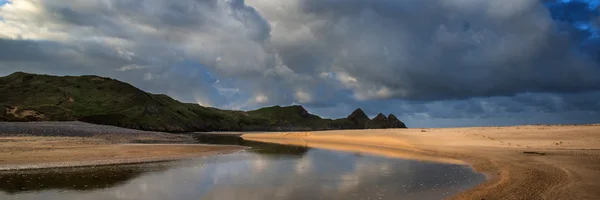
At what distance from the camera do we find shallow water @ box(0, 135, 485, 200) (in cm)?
1677

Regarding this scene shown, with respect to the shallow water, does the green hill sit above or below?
above

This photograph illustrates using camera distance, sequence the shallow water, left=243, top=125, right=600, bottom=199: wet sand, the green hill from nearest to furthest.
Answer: left=243, top=125, right=600, bottom=199: wet sand < the shallow water < the green hill

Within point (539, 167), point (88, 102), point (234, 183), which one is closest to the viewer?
point (234, 183)

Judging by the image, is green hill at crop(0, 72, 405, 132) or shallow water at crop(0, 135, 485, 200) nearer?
shallow water at crop(0, 135, 485, 200)

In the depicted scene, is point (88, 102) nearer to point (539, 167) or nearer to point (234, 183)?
point (234, 183)

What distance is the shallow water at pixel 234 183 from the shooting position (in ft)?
55.0

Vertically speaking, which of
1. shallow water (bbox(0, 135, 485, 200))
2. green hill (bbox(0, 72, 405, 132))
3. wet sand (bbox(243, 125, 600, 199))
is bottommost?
shallow water (bbox(0, 135, 485, 200))

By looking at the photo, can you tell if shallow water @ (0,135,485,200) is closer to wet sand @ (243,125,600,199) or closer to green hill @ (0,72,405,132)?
wet sand @ (243,125,600,199)

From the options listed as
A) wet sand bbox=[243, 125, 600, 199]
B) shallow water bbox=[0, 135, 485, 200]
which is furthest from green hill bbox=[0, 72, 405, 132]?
wet sand bbox=[243, 125, 600, 199]

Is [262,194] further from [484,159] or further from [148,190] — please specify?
[484,159]

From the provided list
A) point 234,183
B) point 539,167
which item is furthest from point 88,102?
point 539,167

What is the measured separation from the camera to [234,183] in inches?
797

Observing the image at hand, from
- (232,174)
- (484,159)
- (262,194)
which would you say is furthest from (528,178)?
(232,174)

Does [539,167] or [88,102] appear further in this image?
[88,102]
